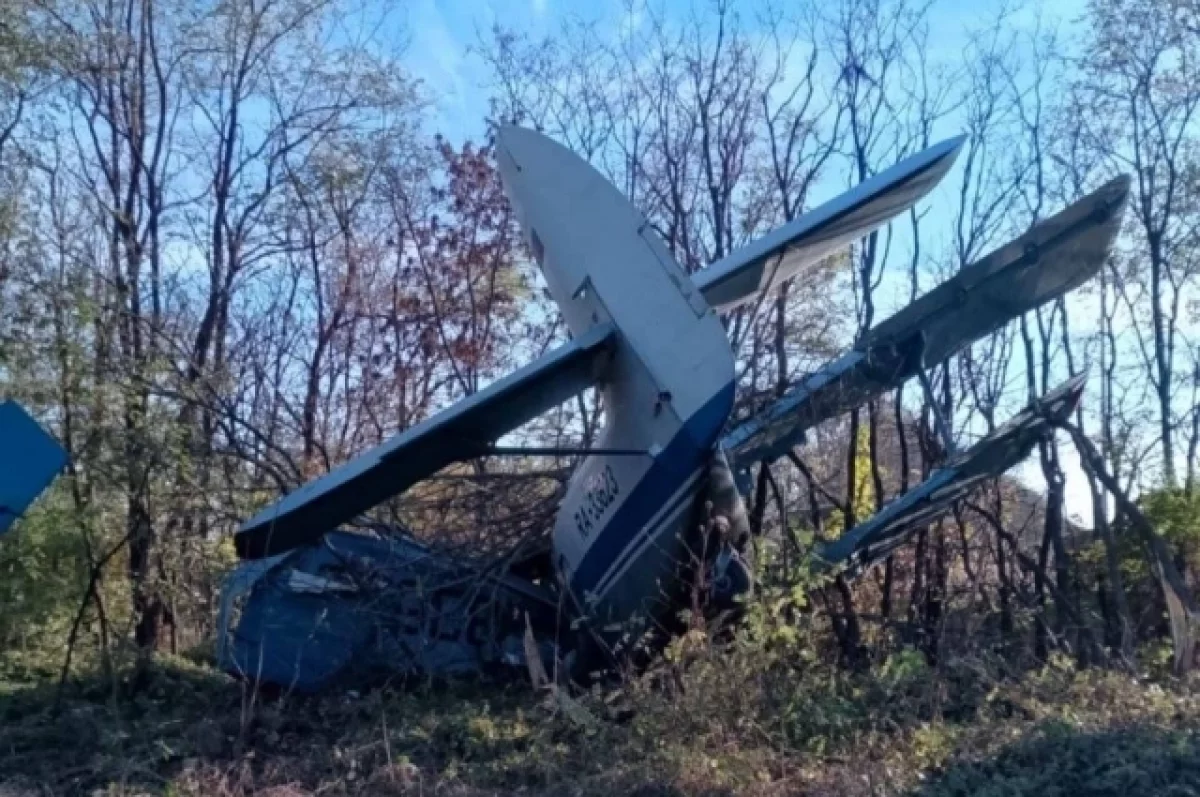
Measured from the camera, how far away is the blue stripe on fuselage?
8141 millimetres

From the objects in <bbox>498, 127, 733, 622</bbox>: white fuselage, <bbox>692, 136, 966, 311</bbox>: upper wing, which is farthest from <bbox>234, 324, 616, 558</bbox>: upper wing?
<bbox>692, 136, 966, 311</bbox>: upper wing

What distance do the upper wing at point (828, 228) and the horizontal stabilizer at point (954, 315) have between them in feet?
2.56

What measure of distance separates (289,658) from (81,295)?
4.86 meters

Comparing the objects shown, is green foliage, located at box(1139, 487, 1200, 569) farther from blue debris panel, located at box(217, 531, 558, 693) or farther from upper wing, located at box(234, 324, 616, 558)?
upper wing, located at box(234, 324, 616, 558)

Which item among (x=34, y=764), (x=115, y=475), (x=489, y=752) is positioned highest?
(x=115, y=475)

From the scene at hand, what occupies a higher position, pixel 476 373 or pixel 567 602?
pixel 476 373

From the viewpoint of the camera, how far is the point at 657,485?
8648 mm

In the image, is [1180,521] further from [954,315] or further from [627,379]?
[627,379]

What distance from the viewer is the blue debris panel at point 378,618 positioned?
409 inches

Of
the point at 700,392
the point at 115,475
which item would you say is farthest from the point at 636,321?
the point at 115,475

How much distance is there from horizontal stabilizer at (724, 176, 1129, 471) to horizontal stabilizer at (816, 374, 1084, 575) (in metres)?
0.80

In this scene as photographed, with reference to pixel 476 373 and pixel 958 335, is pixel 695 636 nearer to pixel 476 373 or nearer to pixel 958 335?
pixel 958 335

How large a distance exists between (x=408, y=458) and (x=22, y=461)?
7.39ft

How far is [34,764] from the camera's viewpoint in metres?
Result: 8.33
